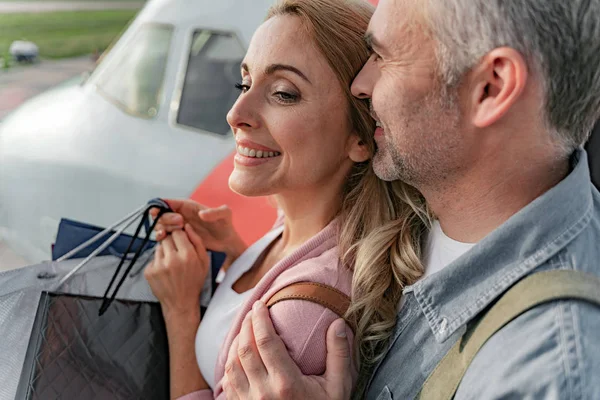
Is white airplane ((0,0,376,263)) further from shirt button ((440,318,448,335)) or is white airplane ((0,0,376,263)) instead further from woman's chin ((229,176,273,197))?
shirt button ((440,318,448,335))

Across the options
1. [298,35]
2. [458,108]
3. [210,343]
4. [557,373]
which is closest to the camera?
[557,373]

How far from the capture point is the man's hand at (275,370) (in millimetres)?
1606

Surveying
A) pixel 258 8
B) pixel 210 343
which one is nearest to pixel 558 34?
pixel 210 343

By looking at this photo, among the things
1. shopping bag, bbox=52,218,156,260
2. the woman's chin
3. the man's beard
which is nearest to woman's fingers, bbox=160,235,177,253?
shopping bag, bbox=52,218,156,260

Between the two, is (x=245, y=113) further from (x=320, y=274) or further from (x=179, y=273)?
(x=179, y=273)

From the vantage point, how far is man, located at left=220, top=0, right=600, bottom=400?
1.32 meters

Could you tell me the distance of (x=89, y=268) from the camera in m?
2.13

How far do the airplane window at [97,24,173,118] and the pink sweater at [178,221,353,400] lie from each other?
249 cm

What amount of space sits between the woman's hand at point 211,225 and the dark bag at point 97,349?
17cm

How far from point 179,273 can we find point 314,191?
553mm

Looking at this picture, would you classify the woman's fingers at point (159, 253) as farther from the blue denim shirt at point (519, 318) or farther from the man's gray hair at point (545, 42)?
the man's gray hair at point (545, 42)

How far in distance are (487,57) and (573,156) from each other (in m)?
0.34

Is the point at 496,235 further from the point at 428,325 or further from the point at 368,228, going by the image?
the point at 368,228

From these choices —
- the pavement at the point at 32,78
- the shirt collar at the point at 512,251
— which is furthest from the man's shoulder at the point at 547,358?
the pavement at the point at 32,78
